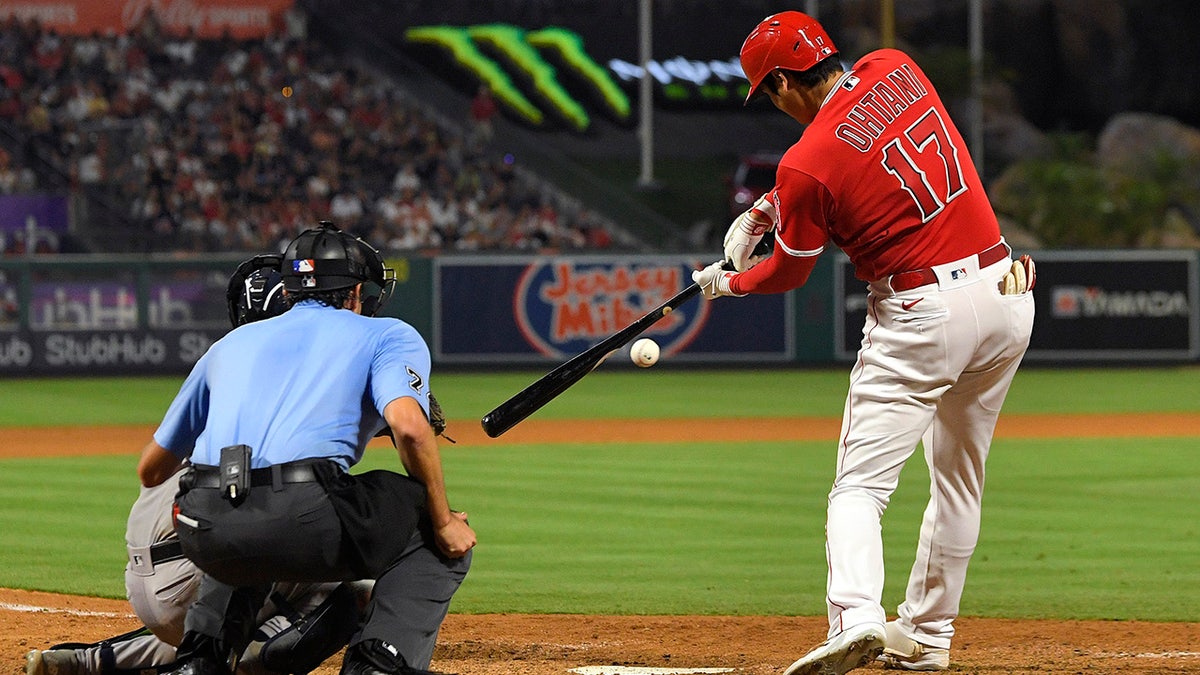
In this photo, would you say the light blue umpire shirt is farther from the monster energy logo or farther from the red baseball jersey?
the monster energy logo

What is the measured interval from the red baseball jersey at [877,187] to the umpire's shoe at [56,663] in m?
2.27

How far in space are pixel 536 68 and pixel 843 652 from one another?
2981 cm

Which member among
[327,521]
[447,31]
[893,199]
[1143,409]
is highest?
[447,31]

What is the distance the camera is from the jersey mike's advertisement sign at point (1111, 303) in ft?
71.3

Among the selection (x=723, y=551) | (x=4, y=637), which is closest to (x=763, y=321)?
(x=723, y=551)

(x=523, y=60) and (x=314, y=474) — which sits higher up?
(x=523, y=60)

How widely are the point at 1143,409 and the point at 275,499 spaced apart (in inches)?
564

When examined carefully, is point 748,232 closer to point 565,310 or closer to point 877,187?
point 877,187

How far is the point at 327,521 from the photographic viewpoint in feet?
13.3

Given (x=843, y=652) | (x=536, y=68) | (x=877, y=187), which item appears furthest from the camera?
(x=536, y=68)

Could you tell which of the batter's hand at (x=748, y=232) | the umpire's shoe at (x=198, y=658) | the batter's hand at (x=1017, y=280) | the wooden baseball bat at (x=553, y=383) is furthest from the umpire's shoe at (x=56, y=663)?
the batter's hand at (x=1017, y=280)

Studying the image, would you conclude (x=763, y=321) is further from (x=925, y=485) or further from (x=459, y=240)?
(x=925, y=485)

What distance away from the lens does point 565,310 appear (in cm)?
2170

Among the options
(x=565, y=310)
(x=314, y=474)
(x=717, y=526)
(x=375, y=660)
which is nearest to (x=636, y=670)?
(x=375, y=660)
